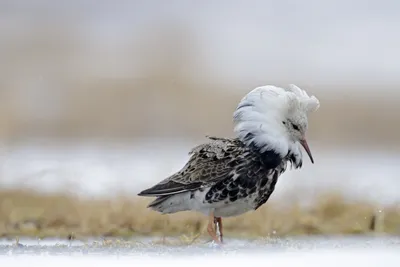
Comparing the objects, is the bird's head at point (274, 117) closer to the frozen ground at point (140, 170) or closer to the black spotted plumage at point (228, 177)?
the black spotted plumage at point (228, 177)

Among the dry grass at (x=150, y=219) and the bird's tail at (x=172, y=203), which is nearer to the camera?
the bird's tail at (x=172, y=203)

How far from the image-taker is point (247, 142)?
212 inches

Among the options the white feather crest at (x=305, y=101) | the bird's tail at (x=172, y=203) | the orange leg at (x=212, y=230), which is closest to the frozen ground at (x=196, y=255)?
the orange leg at (x=212, y=230)

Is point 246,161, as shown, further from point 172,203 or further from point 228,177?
point 172,203

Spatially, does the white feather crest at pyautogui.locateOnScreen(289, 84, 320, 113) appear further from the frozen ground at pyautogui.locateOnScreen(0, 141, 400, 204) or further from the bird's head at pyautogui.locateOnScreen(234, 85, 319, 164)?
the frozen ground at pyautogui.locateOnScreen(0, 141, 400, 204)

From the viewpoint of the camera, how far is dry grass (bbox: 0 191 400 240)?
240 inches

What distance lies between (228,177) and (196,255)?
3.08 ft

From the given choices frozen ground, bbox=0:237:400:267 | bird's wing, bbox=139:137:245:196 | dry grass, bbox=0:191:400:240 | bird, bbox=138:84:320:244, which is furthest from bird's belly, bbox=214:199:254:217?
dry grass, bbox=0:191:400:240

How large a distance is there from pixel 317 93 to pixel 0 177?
16.0 feet

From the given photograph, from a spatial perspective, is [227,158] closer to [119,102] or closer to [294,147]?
[294,147]

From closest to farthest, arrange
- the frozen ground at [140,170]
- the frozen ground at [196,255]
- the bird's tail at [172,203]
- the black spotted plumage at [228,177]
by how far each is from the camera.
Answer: the frozen ground at [196,255] → the black spotted plumage at [228,177] → the bird's tail at [172,203] → the frozen ground at [140,170]

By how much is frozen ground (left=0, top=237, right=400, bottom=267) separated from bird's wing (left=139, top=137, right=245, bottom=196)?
40 cm

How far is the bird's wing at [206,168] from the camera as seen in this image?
5278 mm

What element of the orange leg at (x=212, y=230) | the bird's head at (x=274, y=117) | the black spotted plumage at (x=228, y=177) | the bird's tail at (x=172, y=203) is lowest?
the orange leg at (x=212, y=230)
